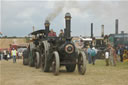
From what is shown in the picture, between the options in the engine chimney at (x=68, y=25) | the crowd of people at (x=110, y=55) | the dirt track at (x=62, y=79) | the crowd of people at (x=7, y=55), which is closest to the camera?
the dirt track at (x=62, y=79)

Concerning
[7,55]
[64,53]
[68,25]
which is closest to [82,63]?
[64,53]

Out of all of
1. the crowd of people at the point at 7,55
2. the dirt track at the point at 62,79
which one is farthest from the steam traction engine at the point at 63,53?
the crowd of people at the point at 7,55

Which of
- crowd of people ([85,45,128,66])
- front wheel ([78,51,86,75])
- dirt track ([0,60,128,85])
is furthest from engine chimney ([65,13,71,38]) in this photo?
crowd of people ([85,45,128,66])

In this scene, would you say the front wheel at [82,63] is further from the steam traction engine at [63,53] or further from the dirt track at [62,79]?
the dirt track at [62,79]

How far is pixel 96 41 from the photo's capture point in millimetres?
34781

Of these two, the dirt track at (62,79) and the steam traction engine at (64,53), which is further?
the steam traction engine at (64,53)

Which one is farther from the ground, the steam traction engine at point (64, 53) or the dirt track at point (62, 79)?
the steam traction engine at point (64, 53)

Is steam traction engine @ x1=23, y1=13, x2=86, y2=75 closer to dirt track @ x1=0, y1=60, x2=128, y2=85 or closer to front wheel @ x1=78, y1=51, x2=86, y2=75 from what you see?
front wheel @ x1=78, y1=51, x2=86, y2=75

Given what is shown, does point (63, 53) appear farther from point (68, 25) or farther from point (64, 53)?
point (68, 25)

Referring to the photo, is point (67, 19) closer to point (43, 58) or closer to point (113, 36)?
point (43, 58)

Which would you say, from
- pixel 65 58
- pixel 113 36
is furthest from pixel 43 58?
pixel 113 36

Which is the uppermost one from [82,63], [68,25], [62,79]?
[68,25]

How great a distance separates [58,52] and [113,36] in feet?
75.5

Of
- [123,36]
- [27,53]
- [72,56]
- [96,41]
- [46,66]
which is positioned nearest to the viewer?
[72,56]
